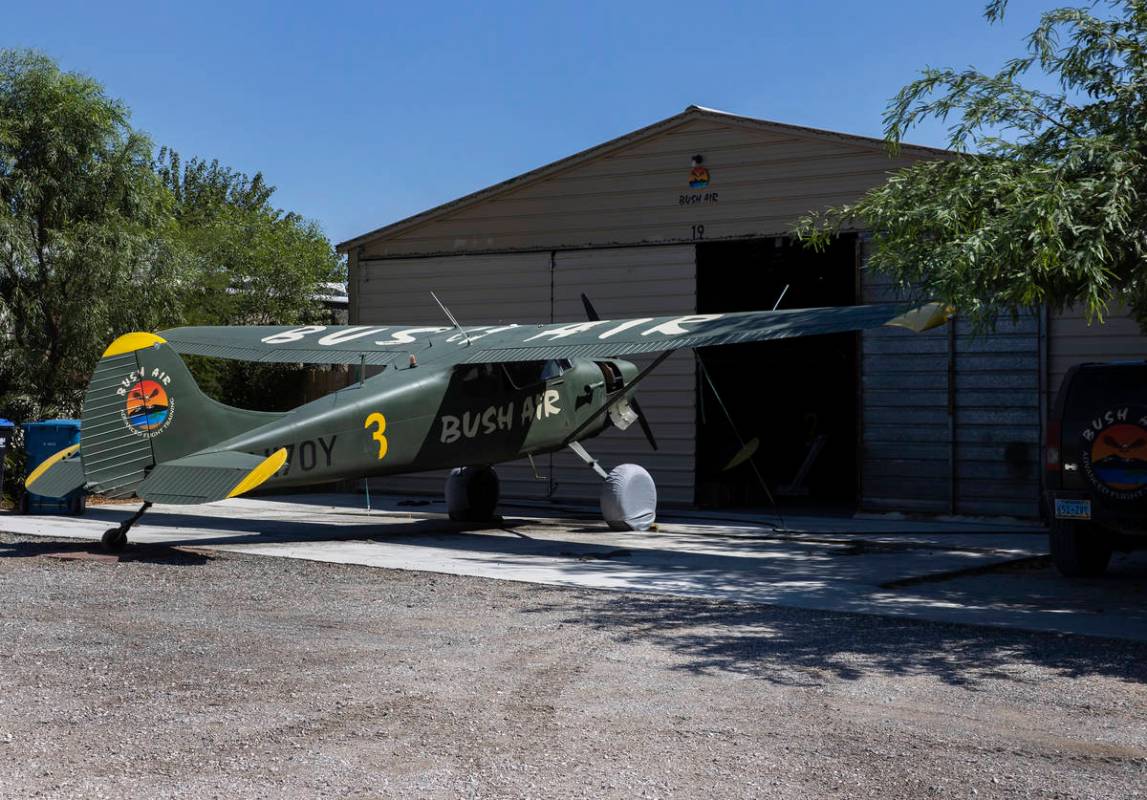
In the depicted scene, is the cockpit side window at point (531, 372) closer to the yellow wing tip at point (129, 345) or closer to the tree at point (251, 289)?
the yellow wing tip at point (129, 345)

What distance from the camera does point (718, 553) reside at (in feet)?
39.6

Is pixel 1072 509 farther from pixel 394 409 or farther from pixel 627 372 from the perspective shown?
pixel 627 372

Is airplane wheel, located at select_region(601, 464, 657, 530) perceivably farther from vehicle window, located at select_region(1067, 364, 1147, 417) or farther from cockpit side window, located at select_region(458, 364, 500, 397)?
vehicle window, located at select_region(1067, 364, 1147, 417)

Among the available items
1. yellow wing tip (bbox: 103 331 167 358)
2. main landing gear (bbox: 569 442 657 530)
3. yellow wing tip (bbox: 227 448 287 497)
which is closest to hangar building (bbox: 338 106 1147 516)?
main landing gear (bbox: 569 442 657 530)

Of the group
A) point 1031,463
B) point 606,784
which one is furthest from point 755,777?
point 1031,463

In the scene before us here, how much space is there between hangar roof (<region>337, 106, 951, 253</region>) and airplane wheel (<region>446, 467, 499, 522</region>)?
6.09 meters

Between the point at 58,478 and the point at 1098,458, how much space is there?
9169mm

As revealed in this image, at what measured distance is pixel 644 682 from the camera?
6.16 m

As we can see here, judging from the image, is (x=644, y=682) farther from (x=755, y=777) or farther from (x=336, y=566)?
(x=336, y=566)

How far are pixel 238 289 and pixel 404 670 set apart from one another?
2280 cm

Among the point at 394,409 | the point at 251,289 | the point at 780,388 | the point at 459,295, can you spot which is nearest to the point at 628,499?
the point at 394,409

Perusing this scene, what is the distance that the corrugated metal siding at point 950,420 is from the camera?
1561 centimetres

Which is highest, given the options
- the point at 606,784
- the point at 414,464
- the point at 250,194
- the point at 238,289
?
the point at 250,194

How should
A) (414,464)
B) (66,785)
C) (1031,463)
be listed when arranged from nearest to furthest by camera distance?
(66,785) → (414,464) → (1031,463)
